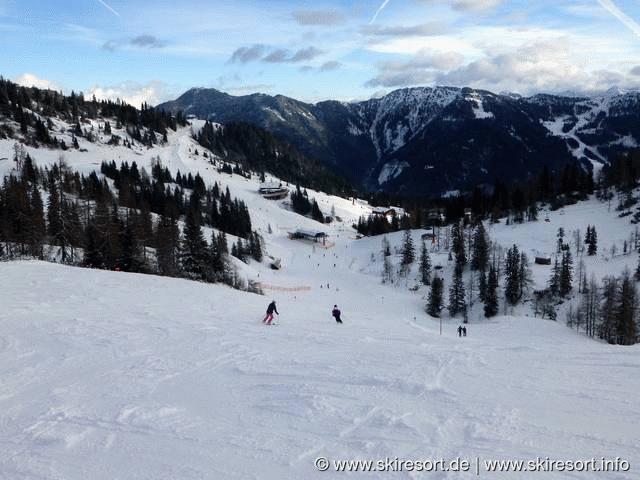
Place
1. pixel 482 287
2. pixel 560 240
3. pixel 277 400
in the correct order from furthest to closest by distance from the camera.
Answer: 1. pixel 560 240
2. pixel 482 287
3. pixel 277 400

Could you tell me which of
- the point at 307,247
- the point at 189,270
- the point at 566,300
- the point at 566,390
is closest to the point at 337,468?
the point at 566,390

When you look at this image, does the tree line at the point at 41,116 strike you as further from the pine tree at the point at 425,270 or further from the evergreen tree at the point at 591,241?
the evergreen tree at the point at 591,241

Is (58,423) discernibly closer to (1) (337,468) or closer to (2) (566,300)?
(1) (337,468)

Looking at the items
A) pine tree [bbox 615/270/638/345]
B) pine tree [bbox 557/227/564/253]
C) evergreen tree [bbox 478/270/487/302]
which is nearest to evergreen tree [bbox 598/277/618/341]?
pine tree [bbox 615/270/638/345]

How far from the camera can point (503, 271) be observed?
88125 mm

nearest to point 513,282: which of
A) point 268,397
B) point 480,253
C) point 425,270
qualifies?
point 480,253

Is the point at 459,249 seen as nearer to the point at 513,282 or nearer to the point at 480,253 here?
the point at 480,253

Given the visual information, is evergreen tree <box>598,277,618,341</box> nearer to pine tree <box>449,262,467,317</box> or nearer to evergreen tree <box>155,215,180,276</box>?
pine tree <box>449,262,467,317</box>

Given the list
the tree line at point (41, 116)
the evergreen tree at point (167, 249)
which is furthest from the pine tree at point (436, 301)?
the tree line at point (41, 116)

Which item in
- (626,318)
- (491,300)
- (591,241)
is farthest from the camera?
(591,241)

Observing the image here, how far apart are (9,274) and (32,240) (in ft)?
83.4

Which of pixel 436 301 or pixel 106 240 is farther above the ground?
pixel 106 240

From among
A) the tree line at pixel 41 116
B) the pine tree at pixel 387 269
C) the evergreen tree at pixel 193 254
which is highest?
the tree line at pixel 41 116

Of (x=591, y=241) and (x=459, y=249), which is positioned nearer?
(x=591, y=241)
